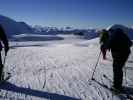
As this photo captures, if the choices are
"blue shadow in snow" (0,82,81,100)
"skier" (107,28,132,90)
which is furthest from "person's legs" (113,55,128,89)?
"blue shadow in snow" (0,82,81,100)

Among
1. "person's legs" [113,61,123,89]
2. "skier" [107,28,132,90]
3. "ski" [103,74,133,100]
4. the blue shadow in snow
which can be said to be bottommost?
the blue shadow in snow

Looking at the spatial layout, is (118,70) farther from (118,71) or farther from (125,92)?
(125,92)

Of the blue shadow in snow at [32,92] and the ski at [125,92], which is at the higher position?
the ski at [125,92]

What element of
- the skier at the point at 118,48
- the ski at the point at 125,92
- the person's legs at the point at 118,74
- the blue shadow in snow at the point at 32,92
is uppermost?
the skier at the point at 118,48

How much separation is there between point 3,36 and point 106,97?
151 inches

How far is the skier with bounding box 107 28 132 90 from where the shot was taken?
7.05 metres

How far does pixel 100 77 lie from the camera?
9336 millimetres

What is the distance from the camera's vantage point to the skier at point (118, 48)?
7.05m

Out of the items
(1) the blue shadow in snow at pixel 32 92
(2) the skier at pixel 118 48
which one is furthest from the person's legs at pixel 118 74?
(1) the blue shadow in snow at pixel 32 92

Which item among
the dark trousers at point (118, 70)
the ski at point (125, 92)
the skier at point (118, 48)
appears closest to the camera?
the ski at point (125, 92)

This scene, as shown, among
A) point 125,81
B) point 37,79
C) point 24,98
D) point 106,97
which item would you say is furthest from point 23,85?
point 125,81

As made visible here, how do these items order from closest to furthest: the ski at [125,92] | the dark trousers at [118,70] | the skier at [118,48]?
1. the ski at [125,92]
2. the skier at [118,48]
3. the dark trousers at [118,70]

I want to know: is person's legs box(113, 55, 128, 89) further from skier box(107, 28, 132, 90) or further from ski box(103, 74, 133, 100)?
ski box(103, 74, 133, 100)

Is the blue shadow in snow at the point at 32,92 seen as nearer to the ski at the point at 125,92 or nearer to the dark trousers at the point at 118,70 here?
the ski at the point at 125,92
